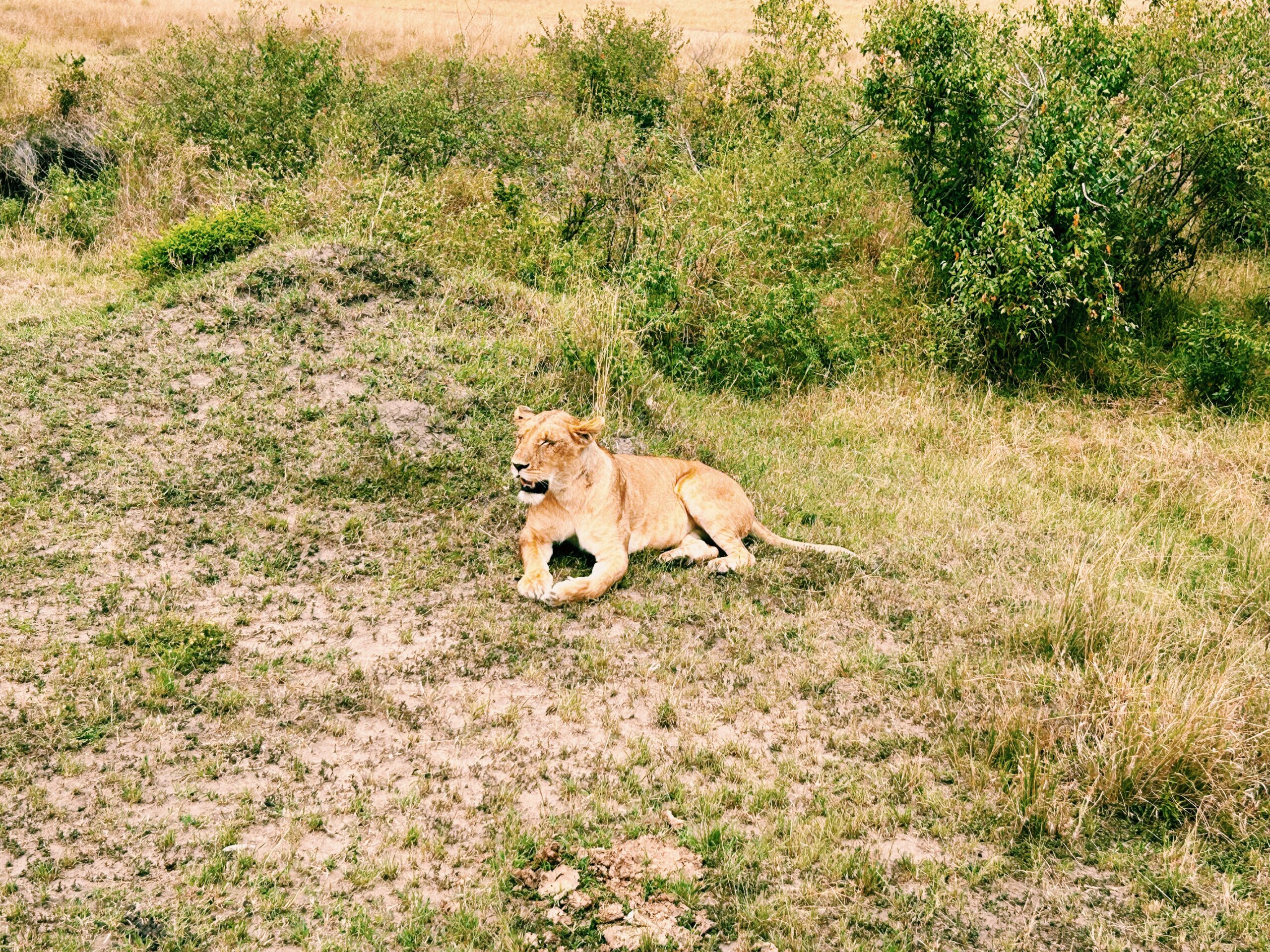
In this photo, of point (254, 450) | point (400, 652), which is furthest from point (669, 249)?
point (400, 652)

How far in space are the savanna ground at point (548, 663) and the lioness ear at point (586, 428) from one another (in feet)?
3.27

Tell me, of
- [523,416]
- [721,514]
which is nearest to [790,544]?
[721,514]

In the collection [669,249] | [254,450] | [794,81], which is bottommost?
[254,450]

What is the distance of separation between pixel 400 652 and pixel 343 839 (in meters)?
1.65

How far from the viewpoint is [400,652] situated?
6.40 meters

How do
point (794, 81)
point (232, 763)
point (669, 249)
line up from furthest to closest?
point (794, 81) < point (669, 249) < point (232, 763)

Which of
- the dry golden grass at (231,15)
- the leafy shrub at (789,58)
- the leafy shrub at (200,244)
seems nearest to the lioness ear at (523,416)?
the leafy shrub at (200,244)

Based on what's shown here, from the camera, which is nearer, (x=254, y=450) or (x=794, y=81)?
(x=254, y=450)

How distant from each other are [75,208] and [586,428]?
10.9 metres

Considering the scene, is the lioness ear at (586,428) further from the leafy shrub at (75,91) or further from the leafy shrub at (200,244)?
the leafy shrub at (75,91)

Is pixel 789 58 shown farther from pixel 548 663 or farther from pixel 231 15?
pixel 231 15

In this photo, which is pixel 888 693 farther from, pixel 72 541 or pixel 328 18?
pixel 328 18

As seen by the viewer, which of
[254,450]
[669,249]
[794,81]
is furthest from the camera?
[794,81]

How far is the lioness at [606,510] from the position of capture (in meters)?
7.00
